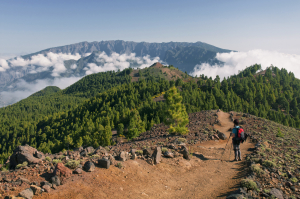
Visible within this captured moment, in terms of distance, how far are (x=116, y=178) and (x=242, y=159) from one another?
13.9 metres

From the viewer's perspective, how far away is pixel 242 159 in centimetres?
1830

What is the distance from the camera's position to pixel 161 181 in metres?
13.7

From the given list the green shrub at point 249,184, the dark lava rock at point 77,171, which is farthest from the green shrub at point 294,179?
the dark lava rock at point 77,171

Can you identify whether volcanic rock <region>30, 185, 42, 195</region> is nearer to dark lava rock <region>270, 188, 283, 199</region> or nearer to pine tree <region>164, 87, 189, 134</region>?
dark lava rock <region>270, 188, 283, 199</region>

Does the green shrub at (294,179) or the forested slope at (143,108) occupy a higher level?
the green shrub at (294,179)

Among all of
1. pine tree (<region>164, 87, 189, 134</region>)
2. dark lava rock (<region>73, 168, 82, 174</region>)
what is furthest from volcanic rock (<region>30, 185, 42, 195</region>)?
pine tree (<region>164, 87, 189, 134</region>)

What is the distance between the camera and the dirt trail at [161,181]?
11000 millimetres

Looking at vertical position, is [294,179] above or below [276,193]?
below

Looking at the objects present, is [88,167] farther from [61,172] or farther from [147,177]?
[147,177]

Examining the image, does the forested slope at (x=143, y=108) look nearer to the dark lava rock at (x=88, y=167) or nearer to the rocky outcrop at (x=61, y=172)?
the dark lava rock at (x=88, y=167)

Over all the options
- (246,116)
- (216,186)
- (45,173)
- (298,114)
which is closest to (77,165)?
(45,173)

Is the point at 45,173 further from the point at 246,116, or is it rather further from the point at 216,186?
the point at 246,116

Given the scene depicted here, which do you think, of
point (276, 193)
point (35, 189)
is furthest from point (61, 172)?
point (276, 193)

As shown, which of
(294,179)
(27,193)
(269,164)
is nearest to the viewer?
(27,193)
